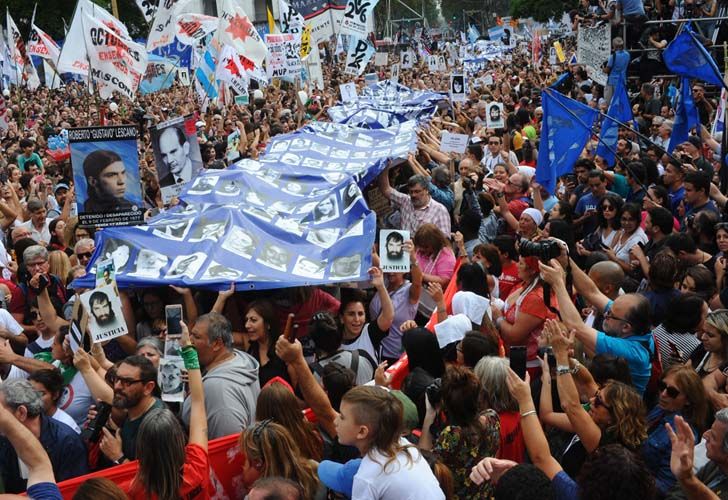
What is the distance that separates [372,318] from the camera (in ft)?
22.0

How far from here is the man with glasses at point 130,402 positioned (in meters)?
4.69

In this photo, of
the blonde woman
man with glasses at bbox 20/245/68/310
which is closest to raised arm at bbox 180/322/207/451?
man with glasses at bbox 20/245/68/310

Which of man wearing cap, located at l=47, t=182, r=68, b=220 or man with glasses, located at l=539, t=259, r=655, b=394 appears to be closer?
man with glasses, located at l=539, t=259, r=655, b=394

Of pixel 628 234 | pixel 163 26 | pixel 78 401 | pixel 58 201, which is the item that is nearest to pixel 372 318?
pixel 78 401

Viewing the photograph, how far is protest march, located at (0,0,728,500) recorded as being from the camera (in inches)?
157

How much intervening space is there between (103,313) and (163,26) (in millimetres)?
13668

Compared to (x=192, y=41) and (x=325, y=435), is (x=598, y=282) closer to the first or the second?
(x=325, y=435)

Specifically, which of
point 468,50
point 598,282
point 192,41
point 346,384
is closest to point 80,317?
point 346,384

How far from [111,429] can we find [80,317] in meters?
0.94

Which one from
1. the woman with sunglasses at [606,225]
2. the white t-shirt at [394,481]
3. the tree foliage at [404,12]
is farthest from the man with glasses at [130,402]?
the tree foliage at [404,12]

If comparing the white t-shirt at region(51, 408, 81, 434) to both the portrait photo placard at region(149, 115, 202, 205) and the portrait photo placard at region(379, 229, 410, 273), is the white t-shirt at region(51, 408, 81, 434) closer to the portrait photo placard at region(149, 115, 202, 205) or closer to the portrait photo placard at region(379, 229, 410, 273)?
the portrait photo placard at region(379, 229, 410, 273)

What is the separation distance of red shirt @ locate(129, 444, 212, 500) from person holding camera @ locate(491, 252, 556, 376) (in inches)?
106

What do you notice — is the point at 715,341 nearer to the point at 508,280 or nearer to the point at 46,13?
the point at 508,280

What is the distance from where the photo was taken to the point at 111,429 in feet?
16.2
